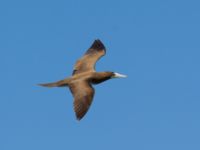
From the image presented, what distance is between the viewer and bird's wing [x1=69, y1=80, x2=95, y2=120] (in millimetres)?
33094

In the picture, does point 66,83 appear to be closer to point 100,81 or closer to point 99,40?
point 100,81

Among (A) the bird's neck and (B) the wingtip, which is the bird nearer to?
(A) the bird's neck

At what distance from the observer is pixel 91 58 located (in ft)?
129

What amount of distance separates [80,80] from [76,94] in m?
1.23

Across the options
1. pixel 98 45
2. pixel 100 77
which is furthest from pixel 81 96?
pixel 98 45

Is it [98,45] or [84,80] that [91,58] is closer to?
[98,45]

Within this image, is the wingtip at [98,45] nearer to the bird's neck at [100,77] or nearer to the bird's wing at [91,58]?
the bird's wing at [91,58]

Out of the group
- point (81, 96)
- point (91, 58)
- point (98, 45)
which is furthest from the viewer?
point (98, 45)

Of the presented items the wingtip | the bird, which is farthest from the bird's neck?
the wingtip

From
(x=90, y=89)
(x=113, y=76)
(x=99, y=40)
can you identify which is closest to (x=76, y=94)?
(x=90, y=89)

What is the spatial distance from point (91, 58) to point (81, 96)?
17.4ft

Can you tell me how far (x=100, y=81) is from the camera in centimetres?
3641

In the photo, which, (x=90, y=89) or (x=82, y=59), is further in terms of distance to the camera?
(x=82, y=59)

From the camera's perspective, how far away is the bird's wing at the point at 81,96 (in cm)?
3309
